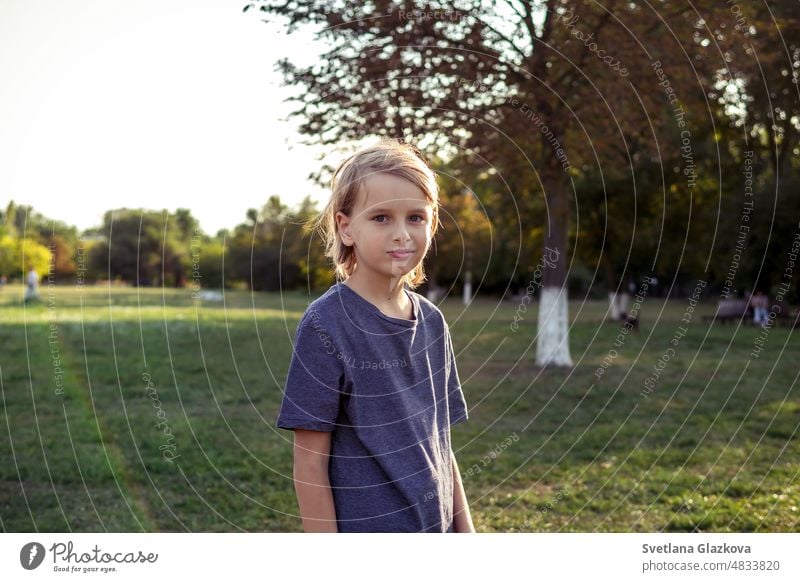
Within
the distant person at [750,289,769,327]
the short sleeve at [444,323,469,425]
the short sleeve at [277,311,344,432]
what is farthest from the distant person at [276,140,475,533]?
the distant person at [750,289,769,327]

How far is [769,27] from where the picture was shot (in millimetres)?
10062

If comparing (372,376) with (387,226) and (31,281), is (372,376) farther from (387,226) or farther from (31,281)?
(31,281)

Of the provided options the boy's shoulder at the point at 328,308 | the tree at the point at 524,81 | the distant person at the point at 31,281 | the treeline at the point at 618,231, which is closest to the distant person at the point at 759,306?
the treeline at the point at 618,231

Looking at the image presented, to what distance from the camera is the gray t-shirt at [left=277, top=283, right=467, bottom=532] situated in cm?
210

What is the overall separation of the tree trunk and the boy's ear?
918cm

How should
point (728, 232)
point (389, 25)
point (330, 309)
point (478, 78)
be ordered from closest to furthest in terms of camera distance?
point (330, 309)
point (389, 25)
point (478, 78)
point (728, 232)

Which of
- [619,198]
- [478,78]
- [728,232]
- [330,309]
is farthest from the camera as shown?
[619,198]

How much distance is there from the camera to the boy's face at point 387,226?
2213 millimetres

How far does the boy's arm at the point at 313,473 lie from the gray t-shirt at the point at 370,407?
4 centimetres

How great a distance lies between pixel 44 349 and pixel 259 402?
6744 mm

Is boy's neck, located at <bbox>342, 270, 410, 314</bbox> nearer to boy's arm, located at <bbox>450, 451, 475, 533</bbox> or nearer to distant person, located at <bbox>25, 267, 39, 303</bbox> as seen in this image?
boy's arm, located at <bbox>450, 451, 475, 533</bbox>
